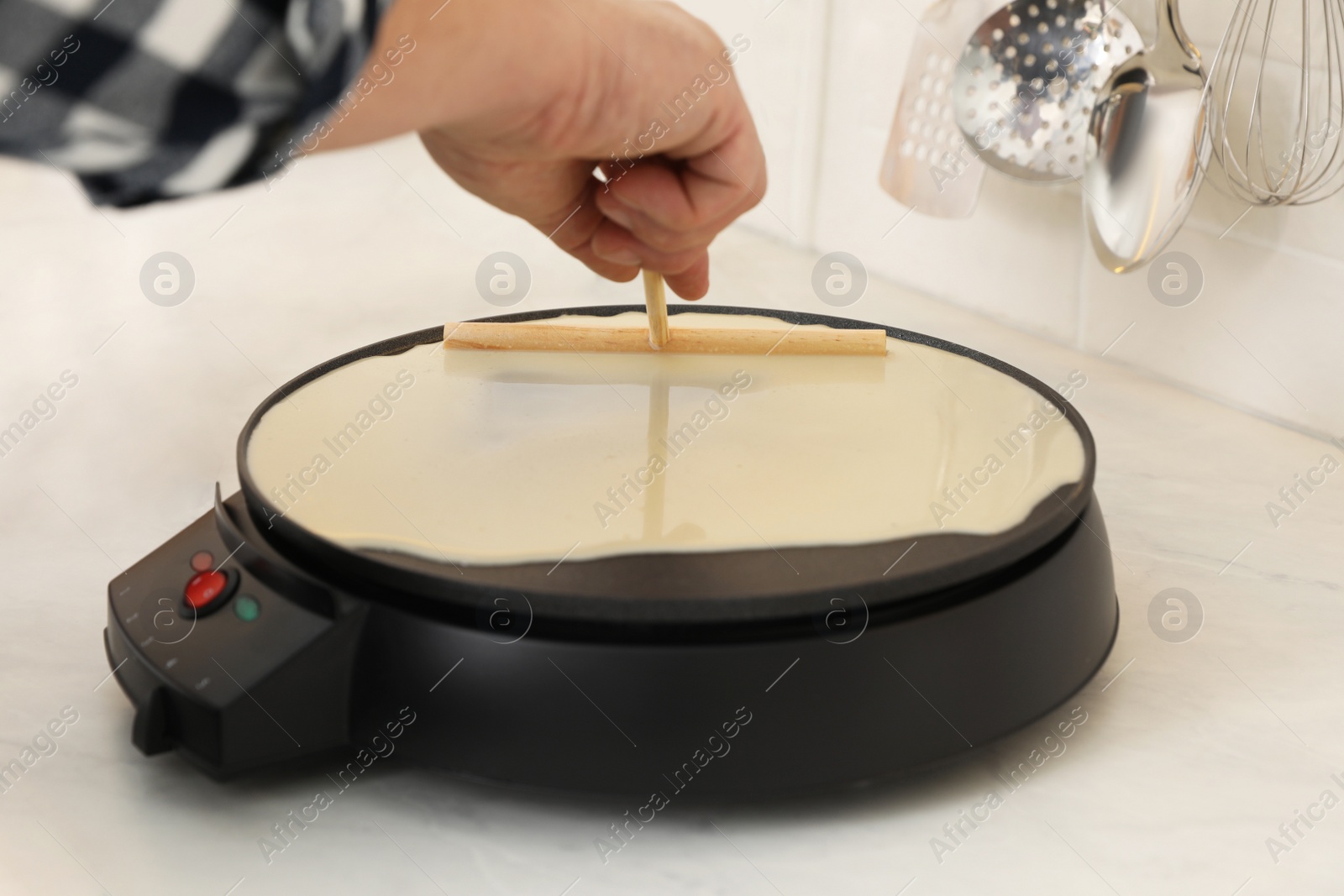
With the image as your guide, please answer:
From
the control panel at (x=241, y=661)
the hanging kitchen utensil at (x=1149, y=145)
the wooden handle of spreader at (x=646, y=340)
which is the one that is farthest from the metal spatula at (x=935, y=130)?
the control panel at (x=241, y=661)

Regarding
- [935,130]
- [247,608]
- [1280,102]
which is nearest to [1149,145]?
[1280,102]

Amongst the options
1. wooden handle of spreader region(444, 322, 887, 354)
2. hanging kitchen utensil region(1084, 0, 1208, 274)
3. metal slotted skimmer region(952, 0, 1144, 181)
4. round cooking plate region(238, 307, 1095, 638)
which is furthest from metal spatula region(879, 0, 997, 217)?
round cooking plate region(238, 307, 1095, 638)

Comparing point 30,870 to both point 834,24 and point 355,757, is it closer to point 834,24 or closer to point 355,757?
point 355,757

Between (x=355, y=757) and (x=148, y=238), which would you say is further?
(x=148, y=238)

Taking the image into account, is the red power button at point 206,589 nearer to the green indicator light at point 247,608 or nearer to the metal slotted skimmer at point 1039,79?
the green indicator light at point 247,608

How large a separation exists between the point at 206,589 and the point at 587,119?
0.26m

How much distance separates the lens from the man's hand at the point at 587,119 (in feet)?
1.49

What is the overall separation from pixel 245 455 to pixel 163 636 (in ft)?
0.33

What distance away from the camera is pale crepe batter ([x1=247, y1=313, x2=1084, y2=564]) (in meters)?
0.57

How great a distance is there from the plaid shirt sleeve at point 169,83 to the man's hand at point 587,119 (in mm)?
30

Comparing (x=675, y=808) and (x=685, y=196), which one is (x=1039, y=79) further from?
(x=675, y=808)

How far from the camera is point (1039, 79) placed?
93 cm

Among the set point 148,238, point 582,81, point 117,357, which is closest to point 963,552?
point 582,81

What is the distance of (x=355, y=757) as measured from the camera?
553 mm
